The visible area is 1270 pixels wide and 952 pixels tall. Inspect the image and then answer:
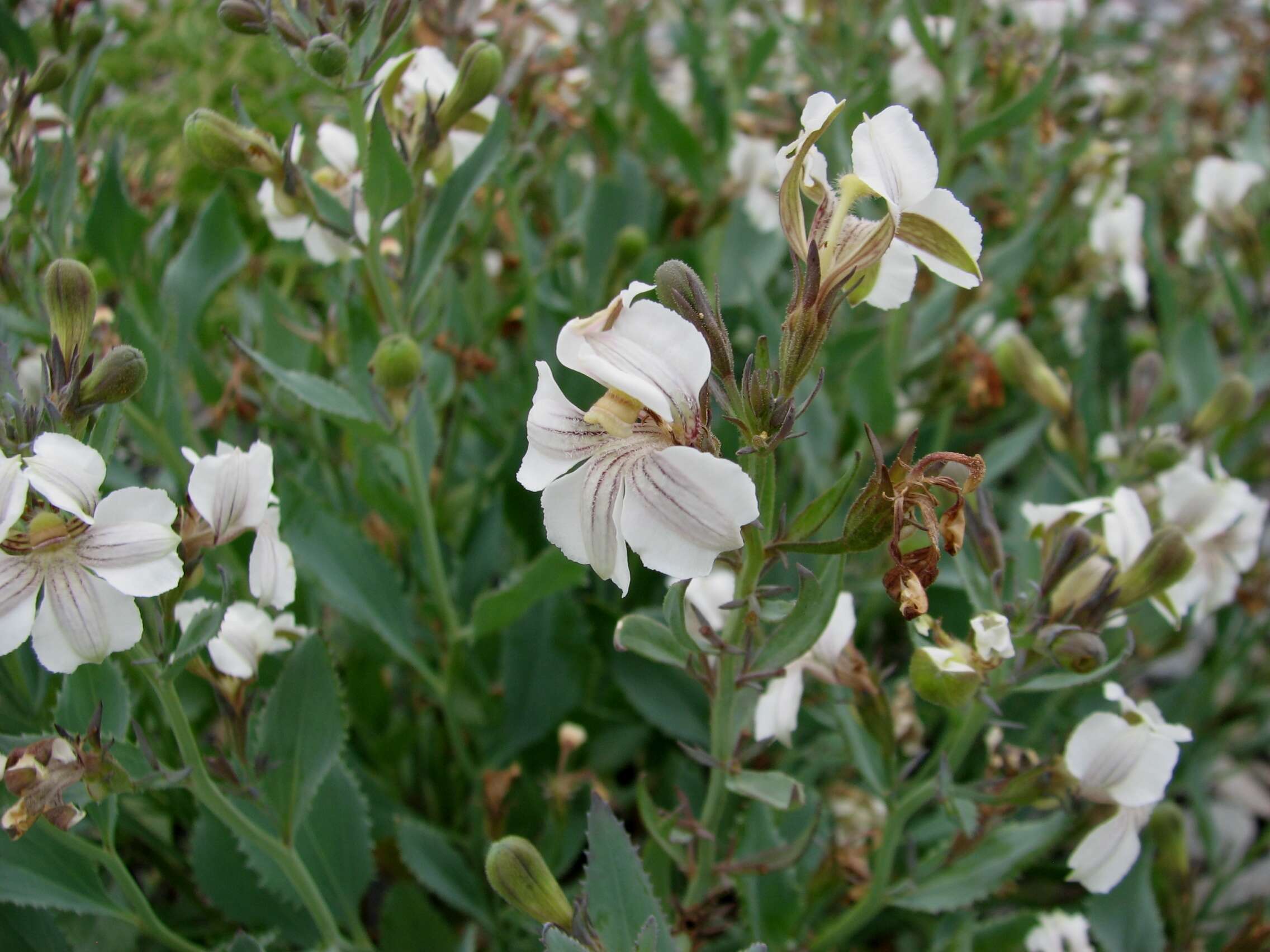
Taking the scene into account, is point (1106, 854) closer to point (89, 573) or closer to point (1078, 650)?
point (1078, 650)

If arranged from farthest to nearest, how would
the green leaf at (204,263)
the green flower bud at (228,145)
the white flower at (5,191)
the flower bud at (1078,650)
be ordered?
the green leaf at (204,263) → the white flower at (5,191) → the green flower bud at (228,145) → the flower bud at (1078,650)

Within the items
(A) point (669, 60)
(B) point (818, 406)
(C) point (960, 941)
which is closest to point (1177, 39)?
(A) point (669, 60)

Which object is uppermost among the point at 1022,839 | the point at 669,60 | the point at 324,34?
the point at 324,34

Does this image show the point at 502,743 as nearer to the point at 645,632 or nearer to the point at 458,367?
the point at 458,367

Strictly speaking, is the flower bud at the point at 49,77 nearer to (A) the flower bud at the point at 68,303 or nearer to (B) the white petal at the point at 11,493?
(A) the flower bud at the point at 68,303

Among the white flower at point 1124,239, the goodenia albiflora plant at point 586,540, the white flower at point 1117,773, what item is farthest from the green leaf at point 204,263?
the white flower at point 1124,239

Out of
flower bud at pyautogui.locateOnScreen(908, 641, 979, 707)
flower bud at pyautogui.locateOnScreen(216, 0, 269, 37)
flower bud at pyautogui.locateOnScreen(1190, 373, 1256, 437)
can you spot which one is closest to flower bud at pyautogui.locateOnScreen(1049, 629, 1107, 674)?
flower bud at pyautogui.locateOnScreen(908, 641, 979, 707)

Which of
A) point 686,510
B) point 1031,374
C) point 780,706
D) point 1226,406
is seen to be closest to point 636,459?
point 686,510
